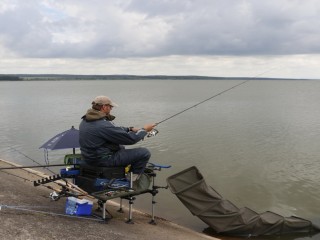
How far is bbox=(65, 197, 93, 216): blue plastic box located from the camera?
20.8 ft

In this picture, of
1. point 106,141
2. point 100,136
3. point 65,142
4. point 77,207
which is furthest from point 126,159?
point 65,142

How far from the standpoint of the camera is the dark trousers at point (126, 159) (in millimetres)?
6199

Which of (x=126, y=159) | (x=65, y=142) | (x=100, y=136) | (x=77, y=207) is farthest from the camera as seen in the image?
(x=65, y=142)

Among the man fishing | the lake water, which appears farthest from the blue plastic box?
the lake water

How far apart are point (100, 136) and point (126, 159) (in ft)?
1.74

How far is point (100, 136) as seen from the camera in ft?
20.0

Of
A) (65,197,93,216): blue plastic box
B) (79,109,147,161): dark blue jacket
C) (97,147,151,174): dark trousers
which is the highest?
(79,109,147,161): dark blue jacket

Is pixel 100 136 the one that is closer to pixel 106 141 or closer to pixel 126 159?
pixel 106 141

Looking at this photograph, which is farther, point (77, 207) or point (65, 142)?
point (65, 142)

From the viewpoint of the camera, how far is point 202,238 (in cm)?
699

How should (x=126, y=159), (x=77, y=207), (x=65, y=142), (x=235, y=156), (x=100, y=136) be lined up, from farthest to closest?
(x=235, y=156)
(x=65, y=142)
(x=77, y=207)
(x=126, y=159)
(x=100, y=136)

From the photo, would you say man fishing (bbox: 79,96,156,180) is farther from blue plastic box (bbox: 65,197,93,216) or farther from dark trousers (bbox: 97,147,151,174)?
blue plastic box (bbox: 65,197,93,216)

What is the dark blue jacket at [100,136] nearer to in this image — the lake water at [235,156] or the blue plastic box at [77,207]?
the blue plastic box at [77,207]

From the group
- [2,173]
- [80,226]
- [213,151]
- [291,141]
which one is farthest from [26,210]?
[291,141]
